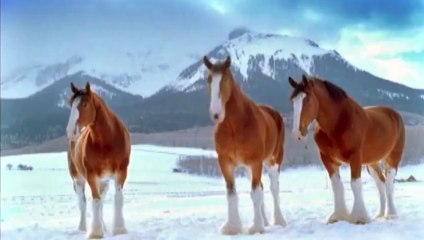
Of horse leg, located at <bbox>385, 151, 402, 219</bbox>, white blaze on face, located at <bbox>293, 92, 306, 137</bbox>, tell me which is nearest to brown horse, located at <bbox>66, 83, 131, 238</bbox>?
white blaze on face, located at <bbox>293, 92, 306, 137</bbox>

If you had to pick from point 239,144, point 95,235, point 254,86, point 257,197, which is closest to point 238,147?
point 239,144

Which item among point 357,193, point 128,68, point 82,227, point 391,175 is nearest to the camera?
point 357,193

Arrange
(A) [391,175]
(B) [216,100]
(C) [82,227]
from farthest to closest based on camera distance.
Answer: (C) [82,227], (A) [391,175], (B) [216,100]

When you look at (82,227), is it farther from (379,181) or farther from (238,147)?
(379,181)

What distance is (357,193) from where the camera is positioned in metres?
1.95

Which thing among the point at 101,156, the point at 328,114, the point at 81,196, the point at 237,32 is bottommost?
the point at 81,196

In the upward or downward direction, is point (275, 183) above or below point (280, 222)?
above

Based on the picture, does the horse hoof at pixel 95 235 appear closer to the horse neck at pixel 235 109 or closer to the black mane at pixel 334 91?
the horse neck at pixel 235 109

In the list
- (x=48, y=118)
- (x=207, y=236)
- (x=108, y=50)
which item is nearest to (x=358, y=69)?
(x=207, y=236)

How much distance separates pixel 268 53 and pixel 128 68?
0.49m

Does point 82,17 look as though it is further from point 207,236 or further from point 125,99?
point 207,236

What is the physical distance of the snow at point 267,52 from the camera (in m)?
2.10

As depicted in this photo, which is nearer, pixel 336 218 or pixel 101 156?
pixel 336 218

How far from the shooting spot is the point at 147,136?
2.24 m
